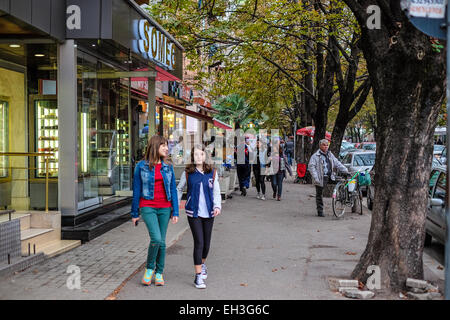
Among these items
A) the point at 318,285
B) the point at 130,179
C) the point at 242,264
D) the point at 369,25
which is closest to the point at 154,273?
the point at 242,264

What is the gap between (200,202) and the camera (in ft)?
19.9

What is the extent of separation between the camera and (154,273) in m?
6.54

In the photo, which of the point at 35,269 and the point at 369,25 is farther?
the point at 35,269

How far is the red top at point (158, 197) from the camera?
19.4 feet

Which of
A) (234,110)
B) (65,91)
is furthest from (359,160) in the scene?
(234,110)

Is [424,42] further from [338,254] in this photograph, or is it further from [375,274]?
[338,254]

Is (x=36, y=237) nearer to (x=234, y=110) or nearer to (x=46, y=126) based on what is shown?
(x=46, y=126)

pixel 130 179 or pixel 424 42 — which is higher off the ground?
pixel 424 42

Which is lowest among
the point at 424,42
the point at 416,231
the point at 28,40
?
the point at 416,231

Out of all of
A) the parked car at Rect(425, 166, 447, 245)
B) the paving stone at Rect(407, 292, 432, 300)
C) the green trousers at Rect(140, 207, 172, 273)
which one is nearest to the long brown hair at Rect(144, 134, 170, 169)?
the green trousers at Rect(140, 207, 172, 273)

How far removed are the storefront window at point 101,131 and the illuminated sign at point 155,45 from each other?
3.43 feet

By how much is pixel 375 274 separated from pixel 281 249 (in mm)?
2735

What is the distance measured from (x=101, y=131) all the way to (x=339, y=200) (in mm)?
5933

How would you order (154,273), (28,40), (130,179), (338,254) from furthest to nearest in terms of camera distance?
(130,179) < (28,40) < (338,254) < (154,273)
